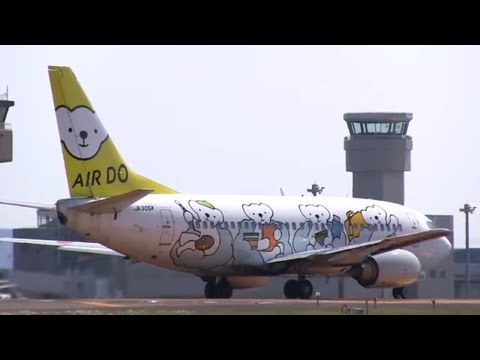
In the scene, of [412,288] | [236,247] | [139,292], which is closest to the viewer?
[236,247]

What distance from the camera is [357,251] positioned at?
4547 centimetres

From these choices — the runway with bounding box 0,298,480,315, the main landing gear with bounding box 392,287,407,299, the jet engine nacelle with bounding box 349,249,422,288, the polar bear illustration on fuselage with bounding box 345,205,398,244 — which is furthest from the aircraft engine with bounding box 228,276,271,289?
the runway with bounding box 0,298,480,315

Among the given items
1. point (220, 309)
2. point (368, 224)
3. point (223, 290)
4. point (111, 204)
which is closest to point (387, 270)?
point (368, 224)

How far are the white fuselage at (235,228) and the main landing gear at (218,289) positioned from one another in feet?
3.53

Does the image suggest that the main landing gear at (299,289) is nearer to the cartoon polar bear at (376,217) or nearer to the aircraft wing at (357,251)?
the aircraft wing at (357,251)

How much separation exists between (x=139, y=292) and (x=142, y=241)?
12379 millimetres

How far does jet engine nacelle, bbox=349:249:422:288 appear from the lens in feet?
150

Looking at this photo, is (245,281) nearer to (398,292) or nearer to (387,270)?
(387,270)

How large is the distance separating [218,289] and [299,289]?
2632mm

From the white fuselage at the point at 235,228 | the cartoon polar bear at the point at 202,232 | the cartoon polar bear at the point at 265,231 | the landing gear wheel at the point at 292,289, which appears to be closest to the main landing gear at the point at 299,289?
the landing gear wheel at the point at 292,289

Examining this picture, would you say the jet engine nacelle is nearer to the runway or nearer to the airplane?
the airplane

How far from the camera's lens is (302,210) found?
47000 mm
